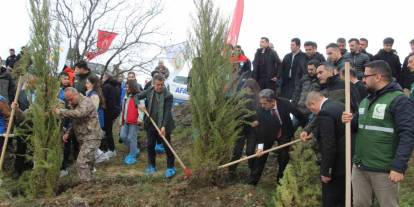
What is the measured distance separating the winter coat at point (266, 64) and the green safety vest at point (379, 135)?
210 inches

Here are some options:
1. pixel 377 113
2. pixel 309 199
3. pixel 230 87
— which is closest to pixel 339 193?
pixel 309 199

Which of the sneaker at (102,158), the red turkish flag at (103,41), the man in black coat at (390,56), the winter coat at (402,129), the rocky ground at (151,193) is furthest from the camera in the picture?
the red turkish flag at (103,41)

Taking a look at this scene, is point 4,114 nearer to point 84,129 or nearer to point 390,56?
point 84,129

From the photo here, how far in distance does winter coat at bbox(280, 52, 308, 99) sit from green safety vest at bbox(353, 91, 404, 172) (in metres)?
4.48

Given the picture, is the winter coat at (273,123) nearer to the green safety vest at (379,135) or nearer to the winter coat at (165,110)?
the winter coat at (165,110)

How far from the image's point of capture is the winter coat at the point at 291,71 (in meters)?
9.20

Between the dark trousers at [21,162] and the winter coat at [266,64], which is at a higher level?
the winter coat at [266,64]

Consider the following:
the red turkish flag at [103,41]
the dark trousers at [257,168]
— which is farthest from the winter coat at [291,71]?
the red turkish flag at [103,41]

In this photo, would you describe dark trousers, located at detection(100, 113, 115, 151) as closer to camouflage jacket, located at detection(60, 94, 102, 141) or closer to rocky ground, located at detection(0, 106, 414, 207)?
rocky ground, located at detection(0, 106, 414, 207)

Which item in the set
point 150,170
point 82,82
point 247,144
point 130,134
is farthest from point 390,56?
point 82,82

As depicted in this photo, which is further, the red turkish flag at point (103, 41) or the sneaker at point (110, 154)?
the red turkish flag at point (103, 41)

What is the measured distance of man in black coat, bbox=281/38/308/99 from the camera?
9.21 metres

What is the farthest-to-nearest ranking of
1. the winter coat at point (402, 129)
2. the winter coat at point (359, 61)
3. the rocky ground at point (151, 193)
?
the winter coat at point (359, 61) → the rocky ground at point (151, 193) → the winter coat at point (402, 129)

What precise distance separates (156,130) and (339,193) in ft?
12.6
